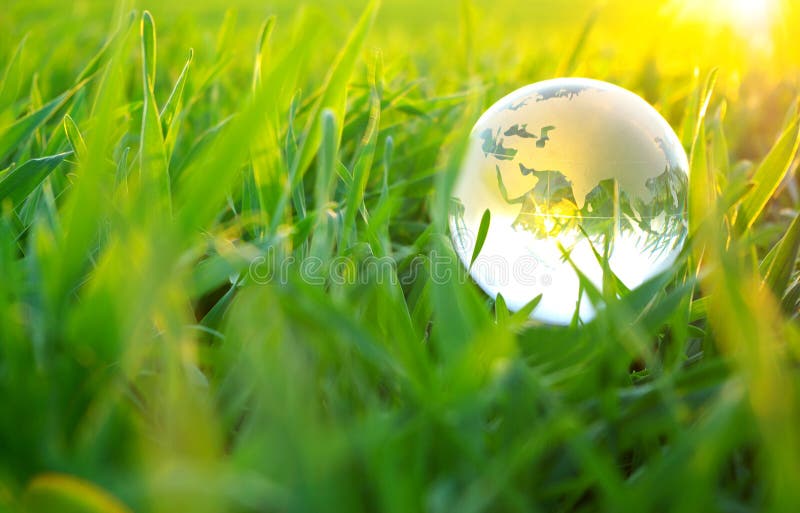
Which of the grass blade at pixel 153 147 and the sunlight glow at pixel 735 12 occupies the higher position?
the sunlight glow at pixel 735 12

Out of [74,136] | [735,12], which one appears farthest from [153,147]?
[735,12]

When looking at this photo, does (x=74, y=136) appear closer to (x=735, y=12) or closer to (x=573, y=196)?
(x=573, y=196)

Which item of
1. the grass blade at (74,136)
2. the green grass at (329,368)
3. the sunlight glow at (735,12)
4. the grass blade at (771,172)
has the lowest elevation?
the green grass at (329,368)

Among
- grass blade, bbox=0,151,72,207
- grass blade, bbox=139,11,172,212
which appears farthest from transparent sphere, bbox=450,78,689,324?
grass blade, bbox=0,151,72,207

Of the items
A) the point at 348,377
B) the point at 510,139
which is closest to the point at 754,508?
the point at 348,377

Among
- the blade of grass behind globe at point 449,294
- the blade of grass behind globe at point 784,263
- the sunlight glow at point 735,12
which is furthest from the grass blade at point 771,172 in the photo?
the sunlight glow at point 735,12

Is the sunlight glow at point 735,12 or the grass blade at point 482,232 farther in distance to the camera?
the sunlight glow at point 735,12

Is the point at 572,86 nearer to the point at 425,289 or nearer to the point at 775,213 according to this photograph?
the point at 425,289

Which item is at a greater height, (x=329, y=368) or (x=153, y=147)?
(x=153, y=147)

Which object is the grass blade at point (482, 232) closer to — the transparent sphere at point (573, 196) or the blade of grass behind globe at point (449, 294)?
the transparent sphere at point (573, 196)
